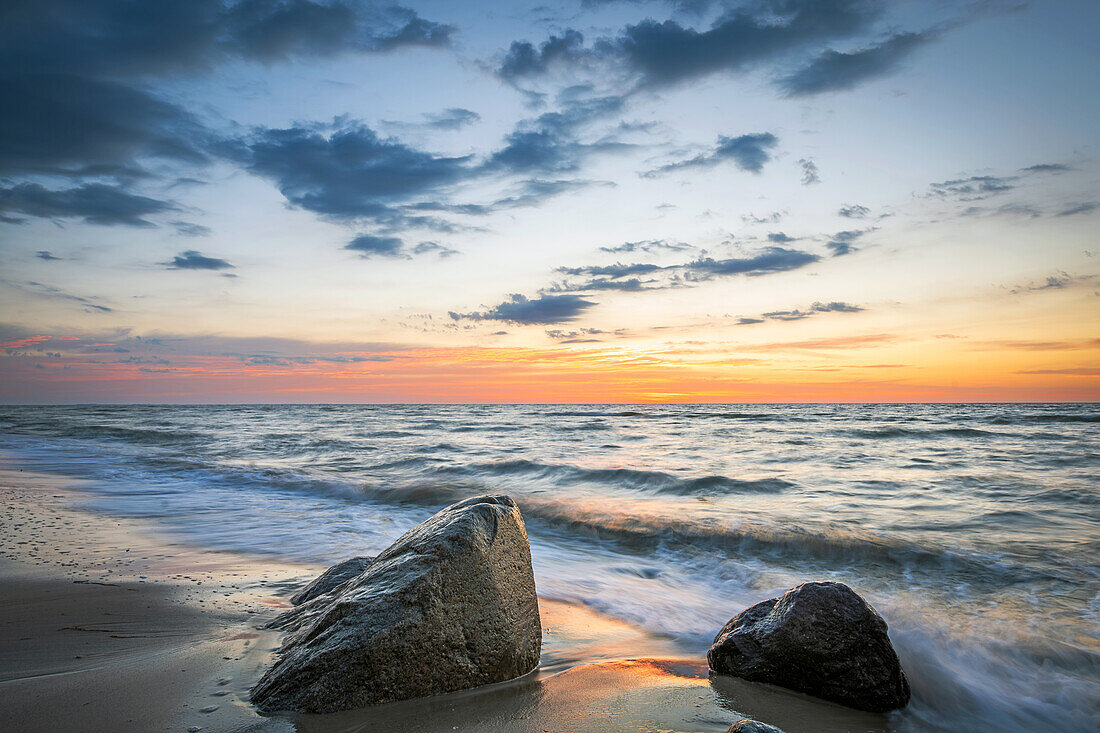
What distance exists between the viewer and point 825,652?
9.37 ft

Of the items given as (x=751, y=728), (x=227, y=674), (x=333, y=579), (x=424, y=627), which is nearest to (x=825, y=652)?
(x=751, y=728)

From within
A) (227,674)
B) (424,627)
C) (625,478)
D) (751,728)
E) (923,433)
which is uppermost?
(424,627)

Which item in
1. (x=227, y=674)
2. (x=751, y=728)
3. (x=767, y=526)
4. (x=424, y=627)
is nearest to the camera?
(x=751, y=728)

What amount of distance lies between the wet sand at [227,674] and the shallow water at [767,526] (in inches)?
26.1

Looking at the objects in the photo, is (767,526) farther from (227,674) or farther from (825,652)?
(227,674)

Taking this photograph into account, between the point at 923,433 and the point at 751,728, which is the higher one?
the point at 751,728

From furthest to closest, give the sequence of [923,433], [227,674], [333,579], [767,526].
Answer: [923,433] < [767,526] < [333,579] < [227,674]

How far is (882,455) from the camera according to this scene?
14.6 metres

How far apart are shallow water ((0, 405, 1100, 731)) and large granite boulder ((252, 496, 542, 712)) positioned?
153 centimetres

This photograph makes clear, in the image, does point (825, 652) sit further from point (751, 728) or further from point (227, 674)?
point (227, 674)

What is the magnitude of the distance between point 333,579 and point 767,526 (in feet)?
17.4

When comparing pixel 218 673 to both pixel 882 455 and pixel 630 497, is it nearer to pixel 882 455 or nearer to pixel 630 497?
pixel 630 497

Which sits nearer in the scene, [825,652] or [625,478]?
[825,652]

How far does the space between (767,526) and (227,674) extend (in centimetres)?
612
